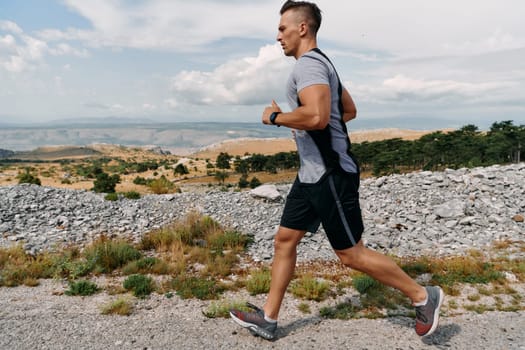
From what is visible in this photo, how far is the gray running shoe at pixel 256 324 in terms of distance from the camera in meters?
3.66

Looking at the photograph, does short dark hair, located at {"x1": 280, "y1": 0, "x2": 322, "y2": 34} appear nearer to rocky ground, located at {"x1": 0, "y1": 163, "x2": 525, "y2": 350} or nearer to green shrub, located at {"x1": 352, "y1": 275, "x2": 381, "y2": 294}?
rocky ground, located at {"x1": 0, "y1": 163, "x2": 525, "y2": 350}

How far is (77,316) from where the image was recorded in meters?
4.14

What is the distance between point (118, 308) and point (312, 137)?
2.89m

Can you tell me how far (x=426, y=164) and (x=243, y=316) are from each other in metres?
60.3

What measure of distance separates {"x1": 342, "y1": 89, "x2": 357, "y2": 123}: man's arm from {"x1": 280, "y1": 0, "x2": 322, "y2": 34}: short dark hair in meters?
0.72

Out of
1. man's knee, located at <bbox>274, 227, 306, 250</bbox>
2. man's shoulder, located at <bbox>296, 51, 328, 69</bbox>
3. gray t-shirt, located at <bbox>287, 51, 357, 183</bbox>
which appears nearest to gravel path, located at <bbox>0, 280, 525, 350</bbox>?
man's knee, located at <bbox>274, 227, 306, 250</bbox>

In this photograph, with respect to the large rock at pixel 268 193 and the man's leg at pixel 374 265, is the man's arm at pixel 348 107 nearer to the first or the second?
the man's leg at pixel 374 265

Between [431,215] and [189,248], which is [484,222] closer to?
[431,215]

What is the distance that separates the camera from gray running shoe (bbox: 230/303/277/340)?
3.66 metres

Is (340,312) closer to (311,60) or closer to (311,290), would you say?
(311,290)

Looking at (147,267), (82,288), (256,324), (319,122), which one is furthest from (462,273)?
(82,288)

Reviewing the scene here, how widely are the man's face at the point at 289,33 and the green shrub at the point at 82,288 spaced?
12.6ft

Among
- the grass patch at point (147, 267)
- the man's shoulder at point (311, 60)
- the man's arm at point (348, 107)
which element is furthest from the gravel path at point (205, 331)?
the man's shoulder at point (311, 60)

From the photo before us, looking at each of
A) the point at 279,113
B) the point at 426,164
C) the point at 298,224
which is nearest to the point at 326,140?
the point at 279,113
